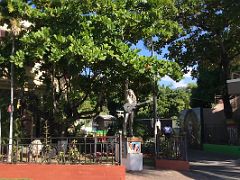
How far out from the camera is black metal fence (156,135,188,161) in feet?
51.9

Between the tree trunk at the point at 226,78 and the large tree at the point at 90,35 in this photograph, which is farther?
the tree trunk at the point at 226,78

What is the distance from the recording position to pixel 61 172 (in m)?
12.8

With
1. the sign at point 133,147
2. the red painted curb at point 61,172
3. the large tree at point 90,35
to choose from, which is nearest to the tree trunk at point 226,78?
the large tree at point 90,35

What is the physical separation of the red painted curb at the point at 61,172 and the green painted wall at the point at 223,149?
11.6 meters

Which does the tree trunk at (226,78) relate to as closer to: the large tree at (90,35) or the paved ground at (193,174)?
the large tree at (90,35)

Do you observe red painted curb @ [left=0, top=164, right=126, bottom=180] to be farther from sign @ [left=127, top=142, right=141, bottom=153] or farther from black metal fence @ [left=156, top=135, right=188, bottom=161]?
black metal fence @ [left=156, top=135, right=188, bottom=161]

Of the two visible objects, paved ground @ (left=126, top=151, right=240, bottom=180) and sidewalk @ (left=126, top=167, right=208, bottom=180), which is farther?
paved ground @ (left=126, top=151, right=240, bottom=180)

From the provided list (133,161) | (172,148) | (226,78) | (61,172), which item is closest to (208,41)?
(226,78)

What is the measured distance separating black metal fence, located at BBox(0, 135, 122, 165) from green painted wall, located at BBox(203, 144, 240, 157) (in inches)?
429

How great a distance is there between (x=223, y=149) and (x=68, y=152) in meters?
13.1

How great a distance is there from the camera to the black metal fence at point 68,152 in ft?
42.9

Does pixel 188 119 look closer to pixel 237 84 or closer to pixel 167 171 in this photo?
pixel 237 84

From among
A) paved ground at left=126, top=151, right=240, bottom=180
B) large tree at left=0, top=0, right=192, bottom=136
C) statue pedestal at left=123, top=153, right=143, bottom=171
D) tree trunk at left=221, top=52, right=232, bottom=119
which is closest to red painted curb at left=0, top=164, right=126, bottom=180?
paved ground at left=126, top=151, right=240, bottom=180

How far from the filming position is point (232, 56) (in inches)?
1025
